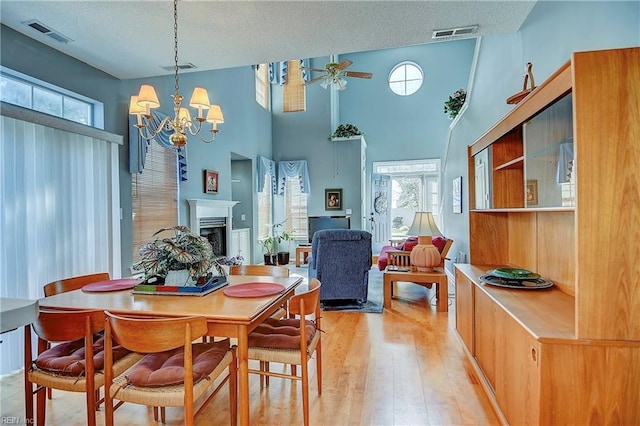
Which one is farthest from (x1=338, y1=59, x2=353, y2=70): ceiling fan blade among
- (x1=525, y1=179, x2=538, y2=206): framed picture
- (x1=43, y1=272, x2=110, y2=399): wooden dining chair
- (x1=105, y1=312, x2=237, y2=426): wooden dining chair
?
(x1=105, y1=312, x2=237, y2=426): wooden dining chair

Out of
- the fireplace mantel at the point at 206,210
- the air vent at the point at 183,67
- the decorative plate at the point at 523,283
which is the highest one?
the air vent at the point at 183,67

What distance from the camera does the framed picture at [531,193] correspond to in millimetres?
1900

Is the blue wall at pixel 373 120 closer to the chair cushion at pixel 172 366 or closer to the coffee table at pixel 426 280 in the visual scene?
the coffee table at pixel 426 280

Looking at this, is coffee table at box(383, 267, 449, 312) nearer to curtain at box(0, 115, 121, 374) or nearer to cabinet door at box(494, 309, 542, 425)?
cabinet door at box(494, 309, 542, 425)

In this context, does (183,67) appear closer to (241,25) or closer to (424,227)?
(241,25)

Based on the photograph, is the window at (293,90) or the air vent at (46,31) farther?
the window at (293,90)

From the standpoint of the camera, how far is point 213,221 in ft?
18.8

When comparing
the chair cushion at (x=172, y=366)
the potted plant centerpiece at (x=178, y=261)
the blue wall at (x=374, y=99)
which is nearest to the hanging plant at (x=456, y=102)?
the blue wall at (x=374, y=99)

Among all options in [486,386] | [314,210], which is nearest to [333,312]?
[486,386]

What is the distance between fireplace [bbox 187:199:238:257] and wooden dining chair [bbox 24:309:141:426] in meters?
3.33

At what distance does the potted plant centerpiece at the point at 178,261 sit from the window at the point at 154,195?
7.04 ft

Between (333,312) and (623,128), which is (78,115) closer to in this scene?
(333,312)

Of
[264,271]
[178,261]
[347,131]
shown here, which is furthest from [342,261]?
[347,131]

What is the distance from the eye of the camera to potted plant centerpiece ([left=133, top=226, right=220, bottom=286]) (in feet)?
6.68
